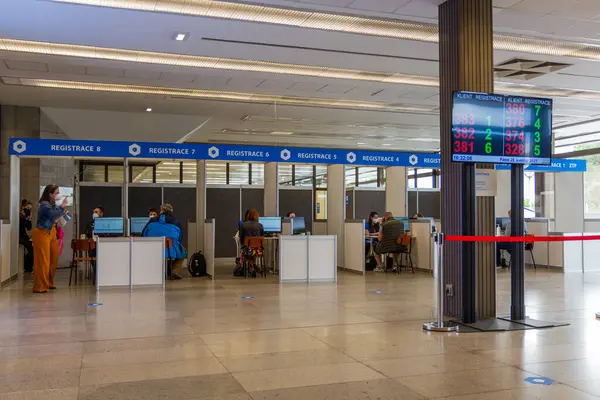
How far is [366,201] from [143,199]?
589 centimetres

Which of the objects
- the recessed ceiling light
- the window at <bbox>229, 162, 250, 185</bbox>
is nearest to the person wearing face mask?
the recessed ceiling light

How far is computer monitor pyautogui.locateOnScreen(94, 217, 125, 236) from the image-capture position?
1109 cm

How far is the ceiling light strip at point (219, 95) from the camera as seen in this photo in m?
11.0

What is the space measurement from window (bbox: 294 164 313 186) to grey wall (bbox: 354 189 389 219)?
11.9 feet

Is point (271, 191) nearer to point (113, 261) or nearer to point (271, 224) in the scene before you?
point (271, 224)

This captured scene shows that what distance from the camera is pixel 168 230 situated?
10.4 m

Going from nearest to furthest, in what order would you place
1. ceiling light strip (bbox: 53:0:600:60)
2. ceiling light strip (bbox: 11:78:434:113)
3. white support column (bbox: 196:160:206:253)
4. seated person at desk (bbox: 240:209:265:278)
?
ceiling light strip (bbox: 53:0:600:60), seated person at desk (bbox: 240:209:265:278), ceiling light strip (bbox: 11:78:434:113), white support column (bbox: 196:160:206:253)

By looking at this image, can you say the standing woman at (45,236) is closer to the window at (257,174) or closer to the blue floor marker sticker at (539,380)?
the blue floor marker sticker at (539,380)

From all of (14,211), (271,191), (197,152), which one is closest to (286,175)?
(271,191)

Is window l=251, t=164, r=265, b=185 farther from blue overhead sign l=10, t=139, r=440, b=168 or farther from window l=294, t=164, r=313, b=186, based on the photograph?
blue overhead sign l=10, t=139, r=440, b=168

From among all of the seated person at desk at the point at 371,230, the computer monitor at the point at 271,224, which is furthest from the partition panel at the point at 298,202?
the computer monitor at the point at 271,224

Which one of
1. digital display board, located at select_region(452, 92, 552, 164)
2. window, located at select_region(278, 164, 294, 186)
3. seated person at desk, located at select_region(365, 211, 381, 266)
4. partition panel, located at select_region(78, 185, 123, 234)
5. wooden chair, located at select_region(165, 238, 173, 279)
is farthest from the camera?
window, located at select_region(278, 164, 294, 186)

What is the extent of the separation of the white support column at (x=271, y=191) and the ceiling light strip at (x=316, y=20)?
4594 mm

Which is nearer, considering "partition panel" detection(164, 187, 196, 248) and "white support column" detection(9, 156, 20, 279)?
"white support column" detection(9, 156, 20, 279)
